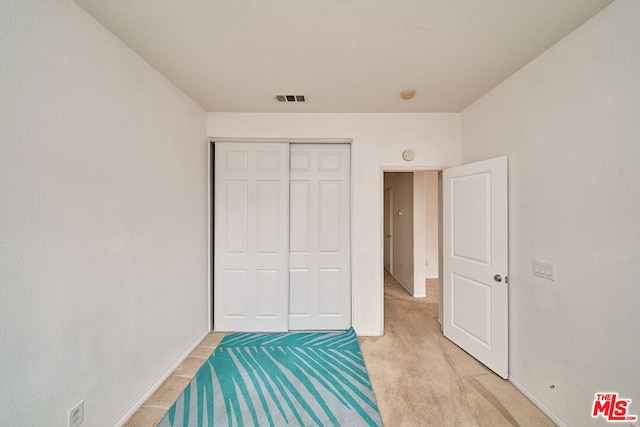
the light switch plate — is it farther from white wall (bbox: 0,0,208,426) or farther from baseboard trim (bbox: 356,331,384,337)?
white wall (bbox: 0,0,208,426)

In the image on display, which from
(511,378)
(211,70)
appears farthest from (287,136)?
(511,378)

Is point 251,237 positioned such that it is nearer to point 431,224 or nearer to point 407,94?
point 407,94

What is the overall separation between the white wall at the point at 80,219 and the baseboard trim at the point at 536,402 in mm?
2934

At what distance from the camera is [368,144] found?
2742 mm

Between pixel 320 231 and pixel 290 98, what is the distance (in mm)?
1516

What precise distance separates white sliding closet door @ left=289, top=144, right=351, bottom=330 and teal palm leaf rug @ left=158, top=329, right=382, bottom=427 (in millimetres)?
420

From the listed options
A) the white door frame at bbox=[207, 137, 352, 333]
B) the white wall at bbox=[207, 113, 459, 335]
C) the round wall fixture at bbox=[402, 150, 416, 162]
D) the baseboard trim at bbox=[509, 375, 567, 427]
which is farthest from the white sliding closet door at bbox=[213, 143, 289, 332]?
the baseboard trim at bbox=[509, 375, 567, 427]

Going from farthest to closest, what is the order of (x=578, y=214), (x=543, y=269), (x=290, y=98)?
(x=290, y=98), (x=543, y=269), (x=578, y=214)

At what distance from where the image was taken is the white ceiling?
133cm

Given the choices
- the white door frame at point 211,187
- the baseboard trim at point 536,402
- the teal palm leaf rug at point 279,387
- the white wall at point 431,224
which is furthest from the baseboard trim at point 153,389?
the white wall at point 431,224

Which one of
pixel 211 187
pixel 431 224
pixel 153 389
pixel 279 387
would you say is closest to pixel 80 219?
pixel 153 389

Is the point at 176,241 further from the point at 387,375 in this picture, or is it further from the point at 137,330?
the point at 387,375

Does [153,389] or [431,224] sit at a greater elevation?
[431,224]

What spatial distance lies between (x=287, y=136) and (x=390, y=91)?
1.19 metres
